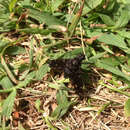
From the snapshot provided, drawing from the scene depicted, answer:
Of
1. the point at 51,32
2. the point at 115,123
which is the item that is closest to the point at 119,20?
the point at 51,32

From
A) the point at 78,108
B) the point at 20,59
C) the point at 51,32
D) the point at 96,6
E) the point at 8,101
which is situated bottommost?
the point at 78,108

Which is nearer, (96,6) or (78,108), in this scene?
(96,6)

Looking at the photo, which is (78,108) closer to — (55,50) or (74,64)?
(74,64)

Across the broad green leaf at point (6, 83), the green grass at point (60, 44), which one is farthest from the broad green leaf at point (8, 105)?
the broad green leaf at point (6, 83)

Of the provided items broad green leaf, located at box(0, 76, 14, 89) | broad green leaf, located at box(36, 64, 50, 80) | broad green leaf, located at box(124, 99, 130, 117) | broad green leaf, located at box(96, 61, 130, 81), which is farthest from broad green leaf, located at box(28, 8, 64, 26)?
broad green leaf, located at box(124, 99, 130, 117)

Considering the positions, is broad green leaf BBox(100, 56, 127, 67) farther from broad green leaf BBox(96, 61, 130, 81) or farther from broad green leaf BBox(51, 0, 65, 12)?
broad green leaf BBox(51, 0, 65, 12)

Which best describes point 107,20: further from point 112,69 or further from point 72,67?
point 72,67

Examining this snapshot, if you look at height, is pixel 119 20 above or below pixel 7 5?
below

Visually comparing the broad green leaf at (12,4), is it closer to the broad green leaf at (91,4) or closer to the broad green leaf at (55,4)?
the broad green leaf at (55,4)
